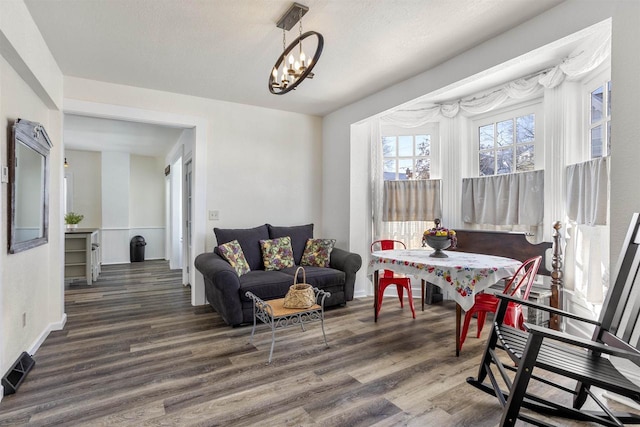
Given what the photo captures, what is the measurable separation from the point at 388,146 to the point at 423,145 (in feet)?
1.52

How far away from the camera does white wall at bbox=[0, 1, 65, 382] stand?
2.07 metres

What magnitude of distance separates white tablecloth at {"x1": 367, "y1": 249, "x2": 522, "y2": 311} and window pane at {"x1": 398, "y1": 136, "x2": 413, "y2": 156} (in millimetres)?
1856

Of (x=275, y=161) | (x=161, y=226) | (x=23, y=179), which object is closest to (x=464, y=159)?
(x=275, y=161)

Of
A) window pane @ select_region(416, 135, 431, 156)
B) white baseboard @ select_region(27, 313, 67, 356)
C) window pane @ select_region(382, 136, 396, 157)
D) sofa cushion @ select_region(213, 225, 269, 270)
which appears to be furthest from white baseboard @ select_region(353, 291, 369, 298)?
white baseboard @ select_region(27, 313, 67, 356)

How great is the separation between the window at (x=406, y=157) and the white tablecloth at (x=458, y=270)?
1667 mm

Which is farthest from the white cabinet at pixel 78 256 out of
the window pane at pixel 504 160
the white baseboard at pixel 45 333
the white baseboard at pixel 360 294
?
the window pane at pixel 504 160

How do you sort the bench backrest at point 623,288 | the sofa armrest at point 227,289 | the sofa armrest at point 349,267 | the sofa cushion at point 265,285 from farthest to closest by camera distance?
the sofa armrest at point 349,267 → the sofa cushion at point 265,285 → the sofa armrest at point 227,289 → the bench backrest at point 623,288

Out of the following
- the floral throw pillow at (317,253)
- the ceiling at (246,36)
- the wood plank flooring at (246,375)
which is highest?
the ceiling at (246,36)

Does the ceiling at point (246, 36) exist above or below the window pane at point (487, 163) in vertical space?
above

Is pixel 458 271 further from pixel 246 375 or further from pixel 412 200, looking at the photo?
pixel 412 200

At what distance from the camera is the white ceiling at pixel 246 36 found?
2281 mm

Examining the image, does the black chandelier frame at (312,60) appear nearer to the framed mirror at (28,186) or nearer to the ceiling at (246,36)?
the ceiling at (246,36)

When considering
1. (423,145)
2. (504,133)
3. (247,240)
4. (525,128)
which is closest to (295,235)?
(247,240)

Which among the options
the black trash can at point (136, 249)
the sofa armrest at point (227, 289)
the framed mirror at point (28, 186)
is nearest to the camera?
the framed mirror at point (28, 186)
